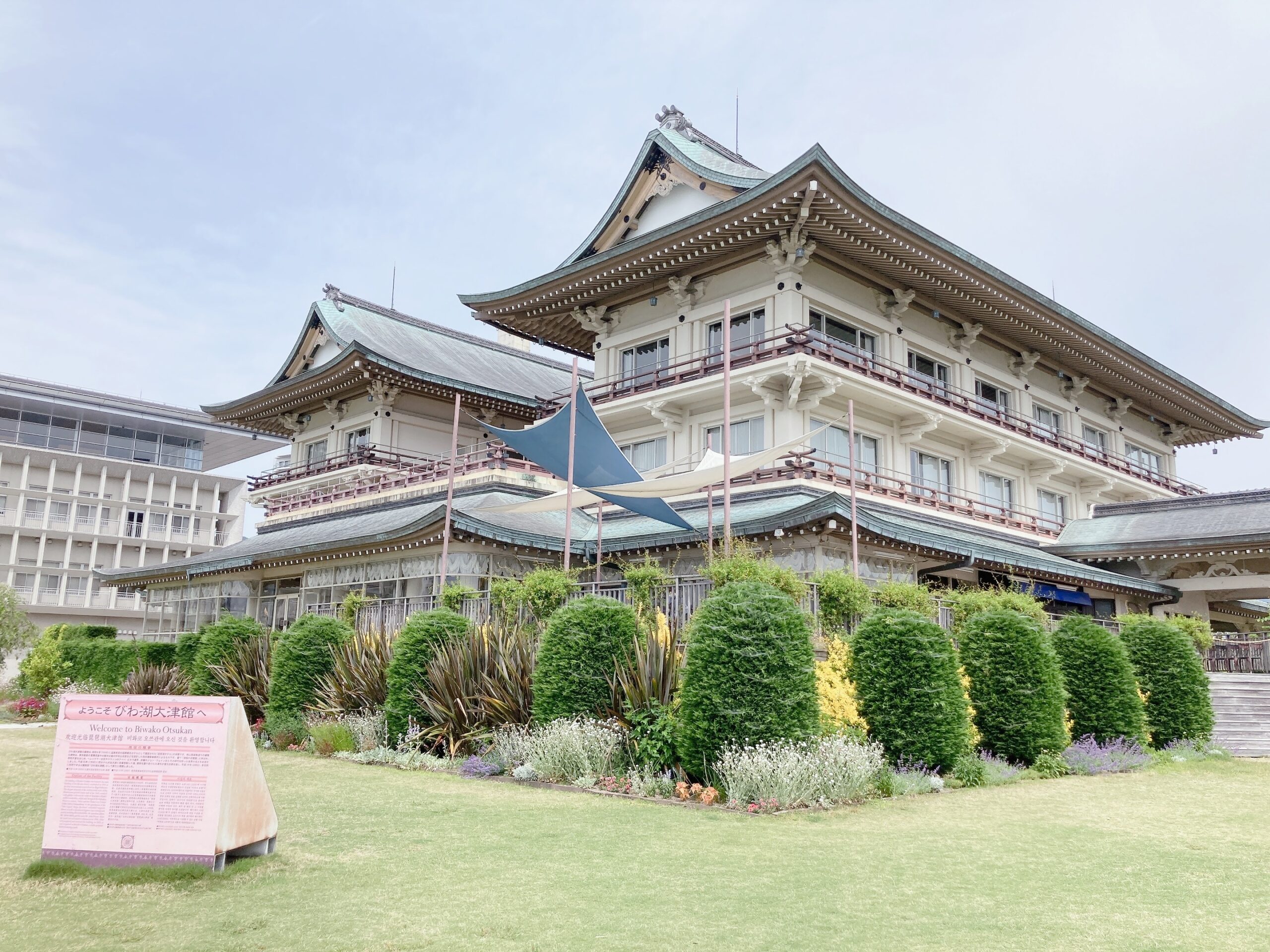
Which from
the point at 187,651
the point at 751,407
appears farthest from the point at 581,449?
the point at 187,651

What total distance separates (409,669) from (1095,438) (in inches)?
1148

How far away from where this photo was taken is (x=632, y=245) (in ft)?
80.7

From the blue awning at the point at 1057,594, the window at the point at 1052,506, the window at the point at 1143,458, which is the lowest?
the blue awning at the point at 1057,594

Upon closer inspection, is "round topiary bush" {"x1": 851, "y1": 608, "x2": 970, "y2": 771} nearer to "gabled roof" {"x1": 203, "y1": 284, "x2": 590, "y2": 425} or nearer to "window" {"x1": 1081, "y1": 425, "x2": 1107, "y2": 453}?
"gabled roof" {"x1": 203, "y1": 284, "x2": 590, "y2": 425}

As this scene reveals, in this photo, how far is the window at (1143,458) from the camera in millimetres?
36594

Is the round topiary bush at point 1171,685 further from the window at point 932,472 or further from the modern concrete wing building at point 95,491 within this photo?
the modern concrete wing building at point 95,491

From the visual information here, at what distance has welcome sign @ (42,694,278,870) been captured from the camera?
22.0 feet

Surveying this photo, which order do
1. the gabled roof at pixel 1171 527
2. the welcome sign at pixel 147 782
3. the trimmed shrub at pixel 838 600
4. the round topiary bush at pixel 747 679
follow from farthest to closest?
the gabled roof at pixel 1171 527 → the trimmed shrub at pixel 838 600 → the round topiary bush at pixel 747 679 → the welcome sign at pixel 147 782

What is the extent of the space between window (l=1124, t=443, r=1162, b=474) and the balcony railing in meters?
5.34

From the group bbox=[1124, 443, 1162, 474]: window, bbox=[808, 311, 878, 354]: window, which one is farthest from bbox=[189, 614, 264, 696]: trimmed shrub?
bbox=[1124, 443, 1162, 474]: window

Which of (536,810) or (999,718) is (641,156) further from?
(536,810)

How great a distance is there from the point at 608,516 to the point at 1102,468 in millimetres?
17774

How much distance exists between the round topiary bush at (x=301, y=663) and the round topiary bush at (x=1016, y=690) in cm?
1049

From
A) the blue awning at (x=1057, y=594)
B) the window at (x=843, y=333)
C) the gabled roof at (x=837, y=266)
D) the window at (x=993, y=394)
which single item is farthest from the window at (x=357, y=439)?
the blue awning at (x=1057, y=594)
